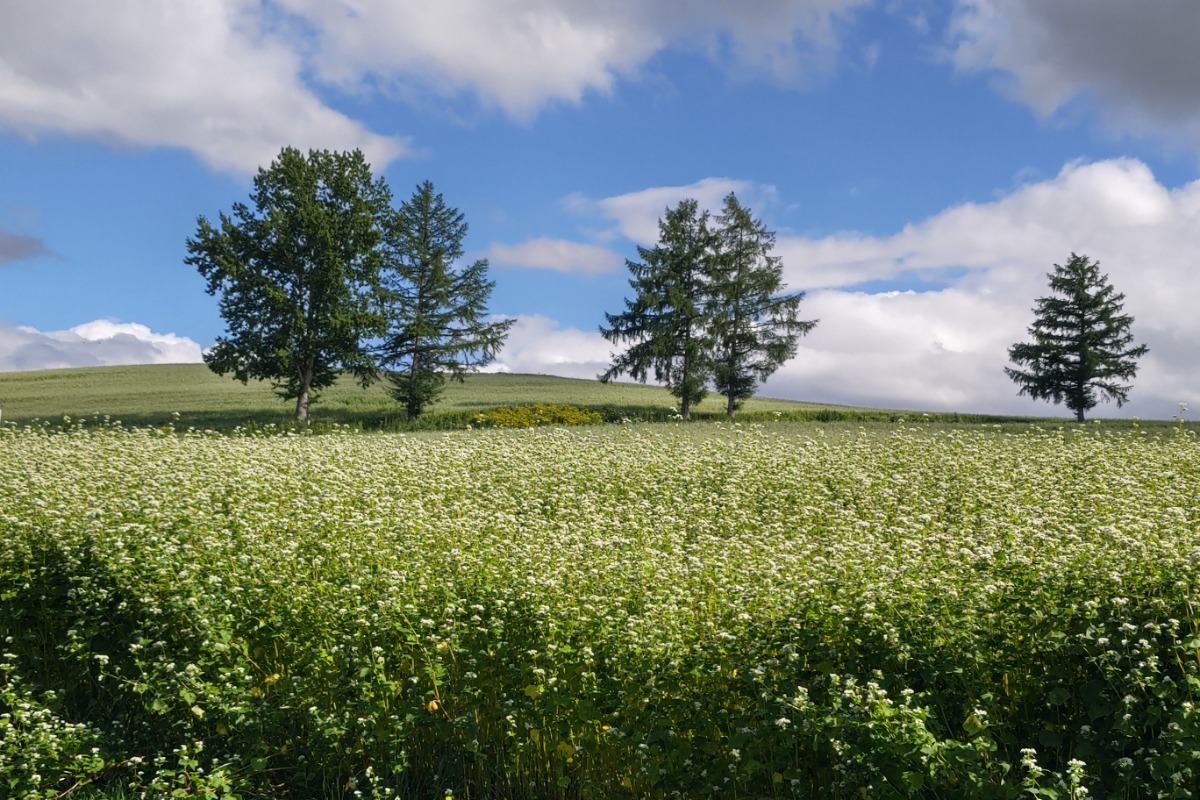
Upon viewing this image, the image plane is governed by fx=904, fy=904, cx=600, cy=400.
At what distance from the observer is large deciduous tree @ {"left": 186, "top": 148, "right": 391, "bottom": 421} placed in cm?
3819

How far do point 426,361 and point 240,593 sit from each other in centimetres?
3350

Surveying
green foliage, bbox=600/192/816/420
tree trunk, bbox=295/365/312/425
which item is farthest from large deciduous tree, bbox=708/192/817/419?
tree trunk, bbox=295/365/312/425

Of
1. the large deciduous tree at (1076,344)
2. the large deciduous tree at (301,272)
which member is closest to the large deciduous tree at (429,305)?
the large deciduous tree at (301,272)

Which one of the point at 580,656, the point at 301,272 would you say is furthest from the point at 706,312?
the point at 580,656

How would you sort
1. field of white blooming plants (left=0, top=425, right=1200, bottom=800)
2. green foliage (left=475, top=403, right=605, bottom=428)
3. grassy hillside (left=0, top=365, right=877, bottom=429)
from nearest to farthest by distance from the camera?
field of white blooming plants (left=0, top=425, right=1200, bottom=800), green foliage (left=475, top=403, right=605, bottom=428), grassy hillside (left=0, top=365, right=877, bottom=429)

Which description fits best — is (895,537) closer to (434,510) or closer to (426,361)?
(434,510)

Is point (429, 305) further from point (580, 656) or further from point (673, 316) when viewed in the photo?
point (580, 656)

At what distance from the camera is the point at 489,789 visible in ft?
23.2

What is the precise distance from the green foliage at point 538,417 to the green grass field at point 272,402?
1027 millimetres

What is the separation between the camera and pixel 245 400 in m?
50.7

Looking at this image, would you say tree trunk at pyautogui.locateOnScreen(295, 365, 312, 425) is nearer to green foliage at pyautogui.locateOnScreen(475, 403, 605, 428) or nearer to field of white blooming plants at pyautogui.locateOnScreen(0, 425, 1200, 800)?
green foliage at pyautogui.locateOnScreen(475, 403, 605, 428)

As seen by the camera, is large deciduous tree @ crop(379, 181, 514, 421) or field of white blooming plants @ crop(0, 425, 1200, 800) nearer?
field of white blooming plants @ crop(0, 425, 1200, 800)

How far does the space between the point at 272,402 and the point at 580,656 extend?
1802 inches

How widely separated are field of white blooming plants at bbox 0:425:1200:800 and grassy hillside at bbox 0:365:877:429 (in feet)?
83.2
